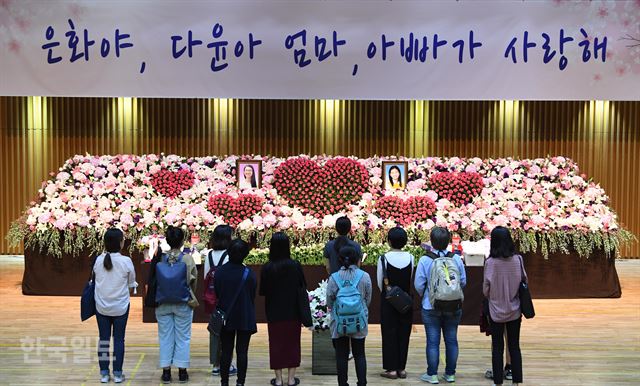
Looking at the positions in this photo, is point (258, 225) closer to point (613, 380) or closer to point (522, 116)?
point (613, 380)

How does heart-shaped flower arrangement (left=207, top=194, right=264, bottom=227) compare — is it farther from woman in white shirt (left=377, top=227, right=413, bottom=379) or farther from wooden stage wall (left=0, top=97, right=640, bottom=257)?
woman in white shirt (left=377, top=227, right=413, bottom=379)

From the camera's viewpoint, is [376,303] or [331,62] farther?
[331,62]

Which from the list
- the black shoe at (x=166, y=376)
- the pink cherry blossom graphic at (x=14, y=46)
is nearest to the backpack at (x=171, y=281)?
the black shoe at (x=166, y=376)

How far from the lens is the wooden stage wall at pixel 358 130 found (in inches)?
515

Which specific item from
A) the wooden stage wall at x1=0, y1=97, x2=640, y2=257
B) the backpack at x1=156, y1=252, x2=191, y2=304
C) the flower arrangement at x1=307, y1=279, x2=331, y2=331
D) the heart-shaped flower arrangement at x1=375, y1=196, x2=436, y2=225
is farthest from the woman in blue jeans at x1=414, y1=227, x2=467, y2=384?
the wooden stage wall at x1=0, y1=97, x2=640, y2=257

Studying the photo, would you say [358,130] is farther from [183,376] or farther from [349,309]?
[349,309]

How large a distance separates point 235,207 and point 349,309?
176 inches

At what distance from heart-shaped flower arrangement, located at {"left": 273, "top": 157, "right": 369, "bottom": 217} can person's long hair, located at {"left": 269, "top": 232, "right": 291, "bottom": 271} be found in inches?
174

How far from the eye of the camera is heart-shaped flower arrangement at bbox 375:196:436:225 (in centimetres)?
984

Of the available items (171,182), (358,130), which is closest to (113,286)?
(171,182)

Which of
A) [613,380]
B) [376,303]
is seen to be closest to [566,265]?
[376,303]

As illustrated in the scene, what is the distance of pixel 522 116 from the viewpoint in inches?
522

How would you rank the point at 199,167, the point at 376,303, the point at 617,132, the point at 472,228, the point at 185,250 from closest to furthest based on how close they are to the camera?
the point at 185,250 → the point at 376,303 → the point at 472,228 → the point at 199,167 → the point at 617,132

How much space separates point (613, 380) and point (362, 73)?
229 inches
